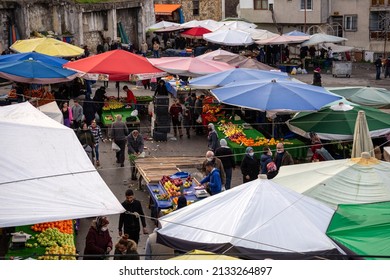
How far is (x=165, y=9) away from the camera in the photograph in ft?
188

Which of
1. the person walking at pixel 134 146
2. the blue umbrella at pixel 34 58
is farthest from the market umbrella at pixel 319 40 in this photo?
the person walking at pixel 134 146

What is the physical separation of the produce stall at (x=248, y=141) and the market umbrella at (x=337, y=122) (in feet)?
2.20

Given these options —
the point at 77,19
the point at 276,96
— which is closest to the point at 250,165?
the point at 276,96

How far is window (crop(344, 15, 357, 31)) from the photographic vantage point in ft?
159

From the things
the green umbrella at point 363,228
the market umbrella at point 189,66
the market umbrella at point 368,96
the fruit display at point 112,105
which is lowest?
the fruit display at point 112,105

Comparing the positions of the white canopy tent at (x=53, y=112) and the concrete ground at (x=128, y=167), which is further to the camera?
the white canopy tent at (x=53, y=112)

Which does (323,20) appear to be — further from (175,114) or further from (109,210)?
(109,210)

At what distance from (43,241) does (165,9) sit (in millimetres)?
44647

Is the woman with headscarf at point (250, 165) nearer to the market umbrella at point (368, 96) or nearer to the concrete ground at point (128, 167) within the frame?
the concrete ground at point (128, 167)

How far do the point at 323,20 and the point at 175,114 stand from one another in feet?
87.0

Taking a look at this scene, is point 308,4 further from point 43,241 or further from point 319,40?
point 43,241

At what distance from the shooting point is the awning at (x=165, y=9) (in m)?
56.9

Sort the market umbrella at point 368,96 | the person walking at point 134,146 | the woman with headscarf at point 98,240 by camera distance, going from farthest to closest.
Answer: the market umbrella at point 368,96
the person walking at point 134,146
the woman with headscarf at point 98,240

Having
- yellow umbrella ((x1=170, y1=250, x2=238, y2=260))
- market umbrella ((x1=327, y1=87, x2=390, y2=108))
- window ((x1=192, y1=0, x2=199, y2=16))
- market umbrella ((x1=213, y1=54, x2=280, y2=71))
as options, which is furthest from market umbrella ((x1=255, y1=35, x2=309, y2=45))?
yellow umbrella ((x1=170, y1=250, x2=238, y2=260))
